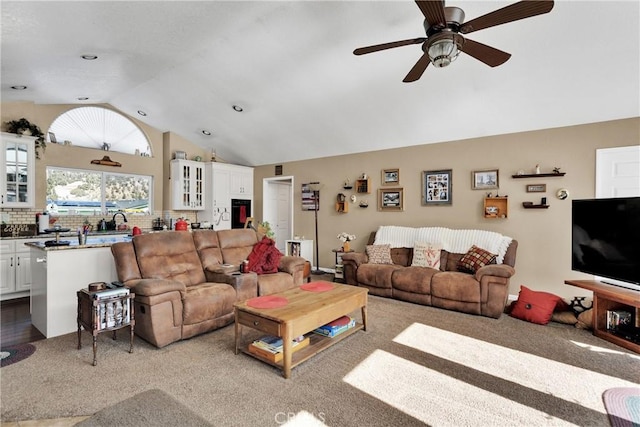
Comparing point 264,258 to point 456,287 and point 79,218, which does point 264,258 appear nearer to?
point 456,287

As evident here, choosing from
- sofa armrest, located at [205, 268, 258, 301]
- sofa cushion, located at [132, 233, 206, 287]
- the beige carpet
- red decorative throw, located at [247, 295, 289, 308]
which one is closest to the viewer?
the beige carpet

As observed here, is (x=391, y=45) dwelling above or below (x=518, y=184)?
above

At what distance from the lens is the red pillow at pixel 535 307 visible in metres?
3.63

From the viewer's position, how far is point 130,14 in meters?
2.90

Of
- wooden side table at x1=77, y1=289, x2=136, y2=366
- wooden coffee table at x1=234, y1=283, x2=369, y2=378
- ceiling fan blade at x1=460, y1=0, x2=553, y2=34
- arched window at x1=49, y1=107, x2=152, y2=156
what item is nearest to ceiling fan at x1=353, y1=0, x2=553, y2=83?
ceiling fan blade at x1=460, y1=0, x2=553, y2=34

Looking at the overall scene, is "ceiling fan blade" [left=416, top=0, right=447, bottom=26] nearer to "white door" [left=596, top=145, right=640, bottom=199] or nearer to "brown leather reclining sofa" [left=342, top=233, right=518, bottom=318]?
"brown leather reclining sofa" [left=342, top=233, right=518, bottom=318]

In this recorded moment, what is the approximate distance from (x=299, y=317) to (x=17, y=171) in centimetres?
525

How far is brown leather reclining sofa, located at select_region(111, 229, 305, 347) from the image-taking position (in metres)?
2.87

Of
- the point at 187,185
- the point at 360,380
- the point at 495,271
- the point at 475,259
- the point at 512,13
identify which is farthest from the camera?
the point at 187,185

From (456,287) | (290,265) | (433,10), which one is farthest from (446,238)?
(433,10)

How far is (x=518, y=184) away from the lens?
449cm

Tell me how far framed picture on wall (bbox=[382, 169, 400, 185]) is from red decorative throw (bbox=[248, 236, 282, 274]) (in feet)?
8.37

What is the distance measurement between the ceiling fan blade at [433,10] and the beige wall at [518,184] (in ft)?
10.1

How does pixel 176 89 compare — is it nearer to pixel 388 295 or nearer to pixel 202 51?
pixel 202 51
